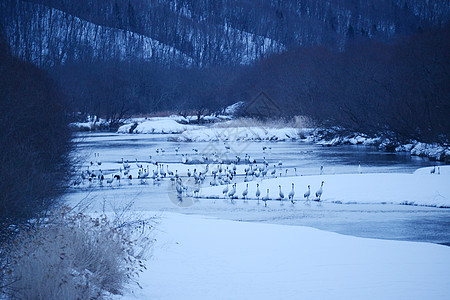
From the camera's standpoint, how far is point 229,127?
5191 cm

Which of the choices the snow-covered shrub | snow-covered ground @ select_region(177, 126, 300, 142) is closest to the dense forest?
snow-covered ground @ select_region(177, 126, 300, 142)

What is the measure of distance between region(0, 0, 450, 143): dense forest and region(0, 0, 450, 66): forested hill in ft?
1.60

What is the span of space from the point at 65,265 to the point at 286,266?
13.9 ft

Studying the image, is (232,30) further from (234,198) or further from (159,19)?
(234,198)

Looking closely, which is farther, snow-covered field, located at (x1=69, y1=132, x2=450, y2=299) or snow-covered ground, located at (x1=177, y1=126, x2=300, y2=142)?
snow-covered ground, located at (x1=177, y1=126, x2=300, y2=142)

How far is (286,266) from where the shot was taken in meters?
9.27

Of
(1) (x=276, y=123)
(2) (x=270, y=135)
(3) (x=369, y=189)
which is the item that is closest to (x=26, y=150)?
(3) (x=369, y=189)

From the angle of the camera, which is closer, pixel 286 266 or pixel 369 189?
pixel 286 266

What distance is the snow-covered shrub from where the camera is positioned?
20.2 ft

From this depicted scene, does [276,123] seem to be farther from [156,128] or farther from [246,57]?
[246,57]

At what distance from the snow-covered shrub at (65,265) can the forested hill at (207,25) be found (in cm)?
9646

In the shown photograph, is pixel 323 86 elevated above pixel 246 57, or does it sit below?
below

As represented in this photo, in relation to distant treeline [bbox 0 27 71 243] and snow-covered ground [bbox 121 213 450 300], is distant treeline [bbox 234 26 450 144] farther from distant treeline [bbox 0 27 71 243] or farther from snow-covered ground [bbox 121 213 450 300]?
distant treeline [bbox 0 27 71 243]

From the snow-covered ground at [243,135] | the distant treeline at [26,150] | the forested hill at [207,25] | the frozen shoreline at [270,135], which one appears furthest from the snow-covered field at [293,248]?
the forested hill at [207,25]
